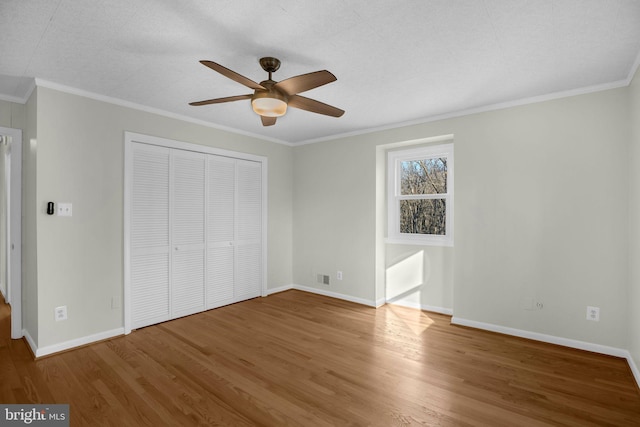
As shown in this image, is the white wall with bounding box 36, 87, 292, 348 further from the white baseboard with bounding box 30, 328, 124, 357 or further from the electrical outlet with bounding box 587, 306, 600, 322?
the electrical outlet with bounding box 587, 306, 600, 322

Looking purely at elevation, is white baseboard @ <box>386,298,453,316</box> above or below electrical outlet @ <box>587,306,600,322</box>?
below

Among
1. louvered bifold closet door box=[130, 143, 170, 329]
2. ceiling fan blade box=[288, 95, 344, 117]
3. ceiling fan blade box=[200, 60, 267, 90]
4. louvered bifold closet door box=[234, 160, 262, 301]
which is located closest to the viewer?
ceiling fan blade box=[200, 60, 267, 90]

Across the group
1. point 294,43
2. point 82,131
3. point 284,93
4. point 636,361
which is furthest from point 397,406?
point 82,131

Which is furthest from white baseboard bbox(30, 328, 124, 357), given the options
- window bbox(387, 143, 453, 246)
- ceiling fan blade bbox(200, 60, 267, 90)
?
window bbox(387, 143, 453, 246)

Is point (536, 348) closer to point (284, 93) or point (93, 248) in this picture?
point (284, 93)

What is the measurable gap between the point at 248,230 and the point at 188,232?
0.95 meters

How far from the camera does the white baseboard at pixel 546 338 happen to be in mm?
2836

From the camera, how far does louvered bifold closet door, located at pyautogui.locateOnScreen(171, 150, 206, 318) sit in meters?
3.83

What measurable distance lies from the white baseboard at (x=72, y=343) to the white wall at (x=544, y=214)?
12.4 ft

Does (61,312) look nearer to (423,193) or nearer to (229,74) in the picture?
(229,74)

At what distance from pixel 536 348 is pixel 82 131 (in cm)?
487

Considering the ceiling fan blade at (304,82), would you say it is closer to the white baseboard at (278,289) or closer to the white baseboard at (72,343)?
the white baseboard at (72,343)

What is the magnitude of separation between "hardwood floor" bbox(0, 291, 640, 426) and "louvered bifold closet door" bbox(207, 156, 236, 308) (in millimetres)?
779

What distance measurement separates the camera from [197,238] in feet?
13.3
